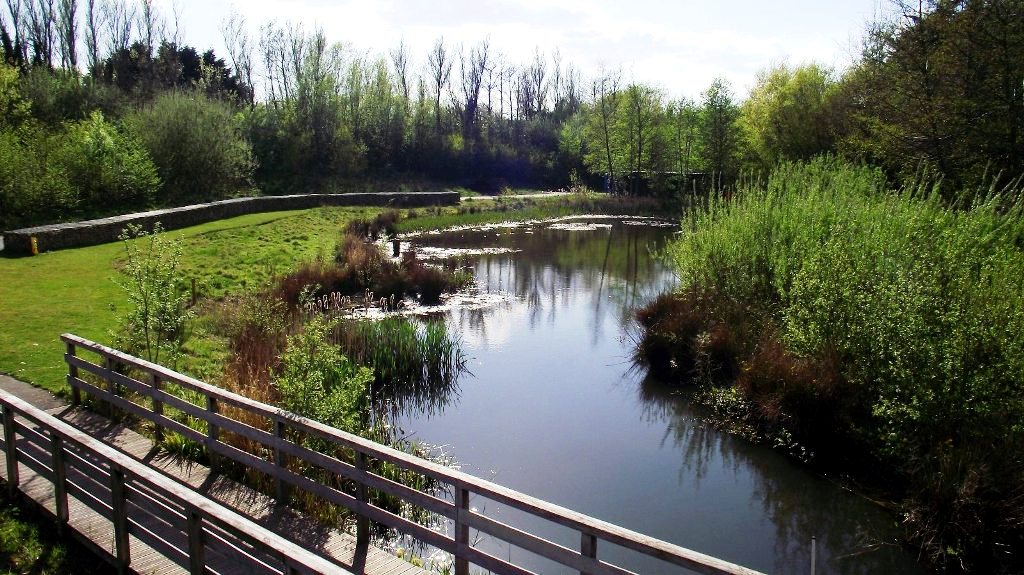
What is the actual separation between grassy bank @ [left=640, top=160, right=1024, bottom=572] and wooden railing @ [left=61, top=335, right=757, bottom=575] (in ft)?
11.0

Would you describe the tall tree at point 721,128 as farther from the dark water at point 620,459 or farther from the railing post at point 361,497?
the railing post at point 361,497

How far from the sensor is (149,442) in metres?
8.25

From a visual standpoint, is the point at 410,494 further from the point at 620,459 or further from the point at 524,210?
the point at 524,210

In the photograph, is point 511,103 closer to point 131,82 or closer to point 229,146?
point 131,82

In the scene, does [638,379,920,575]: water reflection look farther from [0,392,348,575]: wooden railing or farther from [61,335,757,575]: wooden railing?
[0,392,348,575]: wooden railing

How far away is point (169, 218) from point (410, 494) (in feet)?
72.1

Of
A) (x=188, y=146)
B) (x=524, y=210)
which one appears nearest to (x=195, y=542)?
(x=188, y=146)

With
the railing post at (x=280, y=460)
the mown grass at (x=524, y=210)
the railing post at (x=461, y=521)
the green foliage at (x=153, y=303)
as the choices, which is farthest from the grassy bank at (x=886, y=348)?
the mown grass at (x=524, y=210)

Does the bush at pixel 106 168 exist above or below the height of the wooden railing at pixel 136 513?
above

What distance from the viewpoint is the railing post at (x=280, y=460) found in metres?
6.77

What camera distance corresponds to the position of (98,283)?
628 inches

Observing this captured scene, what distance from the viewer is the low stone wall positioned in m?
18.6

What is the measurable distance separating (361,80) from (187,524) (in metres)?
60.3

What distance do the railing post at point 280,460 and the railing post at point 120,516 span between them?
1.55 meters
